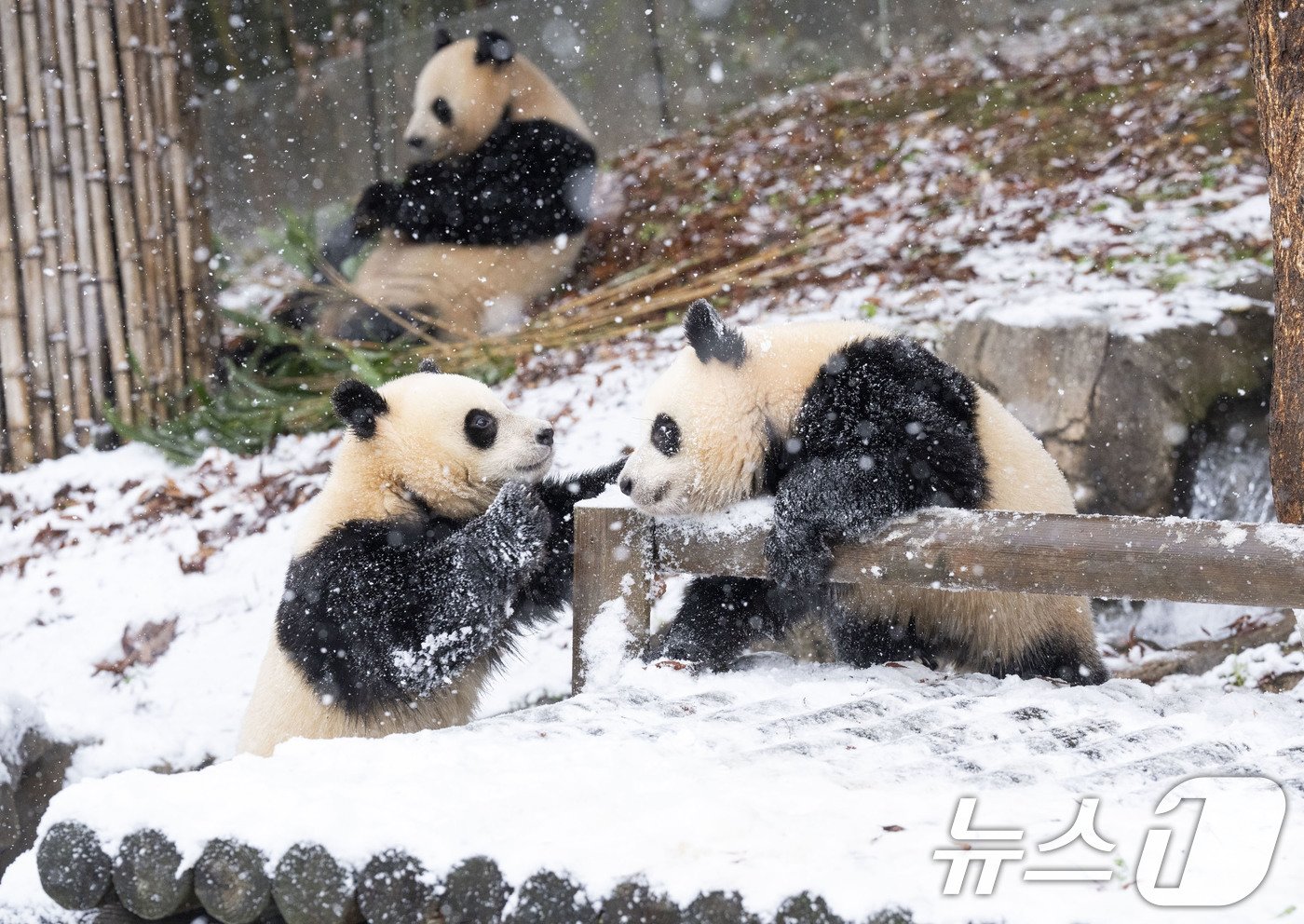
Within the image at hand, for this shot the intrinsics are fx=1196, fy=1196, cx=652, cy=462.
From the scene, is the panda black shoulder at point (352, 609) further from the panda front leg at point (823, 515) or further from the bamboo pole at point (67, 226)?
the bamboo pole at point (67, 226)

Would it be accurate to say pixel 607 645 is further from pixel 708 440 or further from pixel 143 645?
pixel 143 645

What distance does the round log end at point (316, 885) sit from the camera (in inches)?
71.4

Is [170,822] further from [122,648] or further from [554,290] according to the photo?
[554,290]

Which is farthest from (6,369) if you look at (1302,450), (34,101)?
(1302,450)

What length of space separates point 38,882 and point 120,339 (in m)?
4.35

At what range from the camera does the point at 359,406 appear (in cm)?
309

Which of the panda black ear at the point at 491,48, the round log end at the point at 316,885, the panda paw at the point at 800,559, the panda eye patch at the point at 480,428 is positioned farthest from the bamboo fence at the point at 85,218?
the round log end at the point at 316,885

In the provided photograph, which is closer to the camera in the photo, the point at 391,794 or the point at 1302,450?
the point at 391,794

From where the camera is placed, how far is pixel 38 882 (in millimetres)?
2074

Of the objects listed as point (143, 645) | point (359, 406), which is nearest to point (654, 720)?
point (359, 406)

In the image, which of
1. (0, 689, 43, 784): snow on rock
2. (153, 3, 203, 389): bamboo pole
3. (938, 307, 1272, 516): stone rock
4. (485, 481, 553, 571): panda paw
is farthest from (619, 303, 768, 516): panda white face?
(153, 3, 203, 389): bamboo pole

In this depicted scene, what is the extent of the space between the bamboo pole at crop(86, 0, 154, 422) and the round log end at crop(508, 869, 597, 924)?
4.90 m

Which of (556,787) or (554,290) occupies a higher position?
(554,290)

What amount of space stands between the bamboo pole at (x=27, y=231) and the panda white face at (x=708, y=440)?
414 cm
